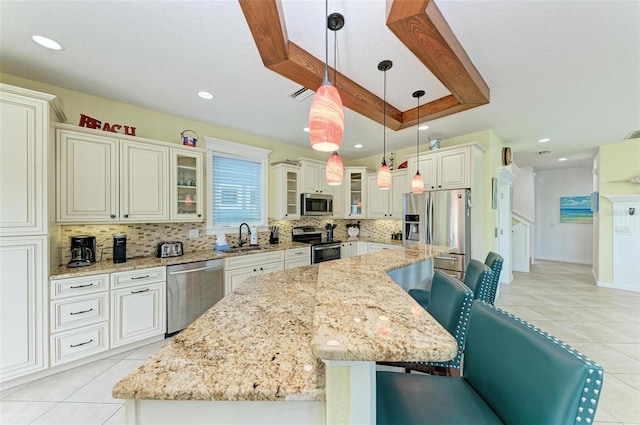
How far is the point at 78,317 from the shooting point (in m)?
2.17

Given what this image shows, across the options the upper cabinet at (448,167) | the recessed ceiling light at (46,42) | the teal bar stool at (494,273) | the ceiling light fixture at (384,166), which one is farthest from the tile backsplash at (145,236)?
the teal bar stool at (494,273)

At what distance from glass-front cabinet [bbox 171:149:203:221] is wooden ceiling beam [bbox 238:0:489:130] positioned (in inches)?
71.5

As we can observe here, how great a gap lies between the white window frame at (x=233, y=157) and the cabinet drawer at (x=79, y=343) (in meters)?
1.55

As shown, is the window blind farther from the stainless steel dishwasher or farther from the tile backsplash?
the stainless steel dishwasher

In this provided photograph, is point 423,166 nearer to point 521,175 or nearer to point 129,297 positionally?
point 129,297

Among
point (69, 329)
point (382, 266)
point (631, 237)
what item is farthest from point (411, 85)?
point (631, 237)

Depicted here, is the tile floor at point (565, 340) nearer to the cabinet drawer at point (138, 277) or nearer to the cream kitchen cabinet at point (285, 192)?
the cabinet drawer at point (138, 277)

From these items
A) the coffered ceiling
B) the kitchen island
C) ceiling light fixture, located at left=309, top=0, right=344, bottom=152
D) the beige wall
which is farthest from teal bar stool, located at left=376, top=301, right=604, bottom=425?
the beige wall

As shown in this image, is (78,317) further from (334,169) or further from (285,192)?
(285,192)

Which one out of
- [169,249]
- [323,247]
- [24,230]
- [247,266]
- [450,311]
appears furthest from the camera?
[323,247]

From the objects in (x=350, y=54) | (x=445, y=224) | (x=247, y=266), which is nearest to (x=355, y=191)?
(x=445, y=224)

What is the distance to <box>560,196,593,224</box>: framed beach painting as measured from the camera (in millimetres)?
6691

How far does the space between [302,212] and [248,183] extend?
1.05 m

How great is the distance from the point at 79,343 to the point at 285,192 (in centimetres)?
294
